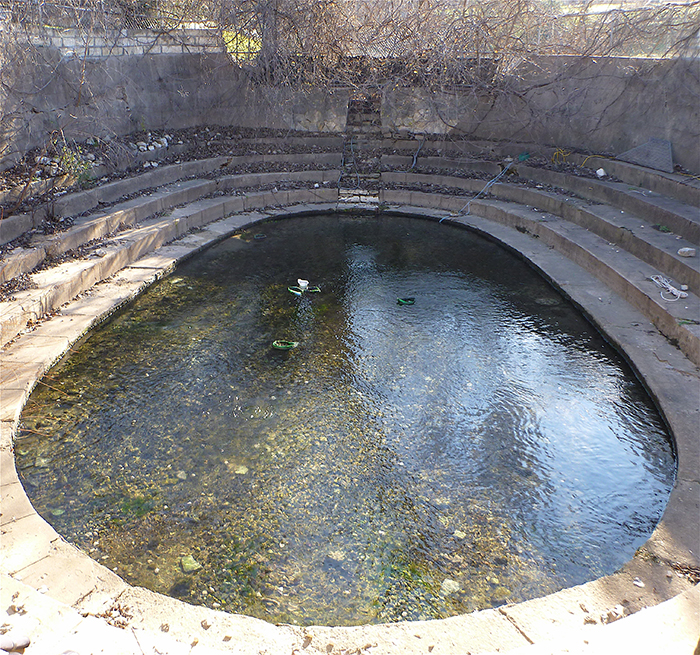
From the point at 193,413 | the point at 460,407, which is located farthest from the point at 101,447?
the point at 460,407

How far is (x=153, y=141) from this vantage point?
1059 centimetres

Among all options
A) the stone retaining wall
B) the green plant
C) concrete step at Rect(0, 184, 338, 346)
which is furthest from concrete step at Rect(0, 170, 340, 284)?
the stone retaining wall

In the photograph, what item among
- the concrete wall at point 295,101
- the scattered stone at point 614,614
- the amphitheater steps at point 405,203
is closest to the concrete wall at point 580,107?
the concrete wall at point 295,101

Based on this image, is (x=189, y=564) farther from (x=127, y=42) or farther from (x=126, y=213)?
(x=127, y=42)

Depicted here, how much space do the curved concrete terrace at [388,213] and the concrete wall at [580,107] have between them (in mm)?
1107

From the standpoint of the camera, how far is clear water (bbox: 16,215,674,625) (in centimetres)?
336

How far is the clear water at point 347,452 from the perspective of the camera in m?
3.36

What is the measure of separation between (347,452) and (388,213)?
267 inches

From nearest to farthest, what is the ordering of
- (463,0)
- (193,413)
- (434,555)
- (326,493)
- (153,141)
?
(434,555) < (326,493) < (193,413) < (153,141) < (463,0)

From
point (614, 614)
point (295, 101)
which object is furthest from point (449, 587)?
point (295, 101)

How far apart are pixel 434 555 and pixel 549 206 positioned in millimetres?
7668

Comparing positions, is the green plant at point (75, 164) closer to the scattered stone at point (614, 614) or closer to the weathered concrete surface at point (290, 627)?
the weathered concrete surface at point (290, 627)

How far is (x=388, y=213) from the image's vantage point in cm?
1037

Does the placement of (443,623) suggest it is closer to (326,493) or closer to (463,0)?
(326,493)
